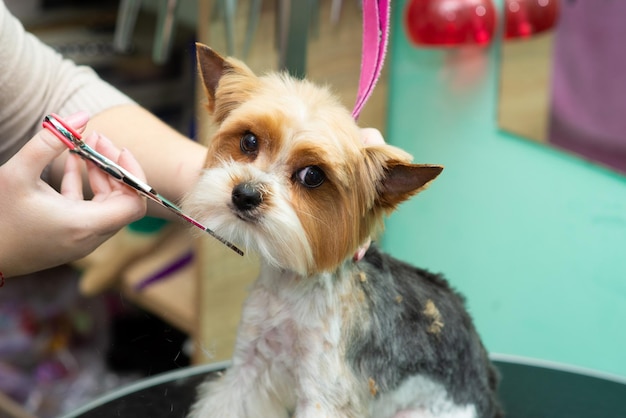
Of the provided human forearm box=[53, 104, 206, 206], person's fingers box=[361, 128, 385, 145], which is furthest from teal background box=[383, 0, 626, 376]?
person's fingers box=[361, 128, 385, 145]

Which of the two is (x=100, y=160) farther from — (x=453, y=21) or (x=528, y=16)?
(x=528, y=16)

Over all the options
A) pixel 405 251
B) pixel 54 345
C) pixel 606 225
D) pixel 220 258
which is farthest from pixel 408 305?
pixel 54 345

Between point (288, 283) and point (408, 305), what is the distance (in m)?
0.12

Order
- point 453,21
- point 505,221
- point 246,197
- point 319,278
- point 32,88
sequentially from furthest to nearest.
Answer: point 505,221 < point 453,21 < point 32,88 < point 319,278 < point 246,197

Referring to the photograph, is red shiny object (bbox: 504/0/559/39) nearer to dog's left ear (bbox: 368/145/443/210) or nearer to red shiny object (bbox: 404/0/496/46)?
red shiny object (bbox: 404/0/496/46)

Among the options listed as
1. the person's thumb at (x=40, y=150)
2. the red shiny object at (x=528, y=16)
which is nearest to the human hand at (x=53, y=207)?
the person's thumb at (x=40, y=150)

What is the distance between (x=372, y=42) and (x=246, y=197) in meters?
0.20

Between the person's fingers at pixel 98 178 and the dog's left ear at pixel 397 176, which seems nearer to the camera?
the dog's left ear at pixel 397 176

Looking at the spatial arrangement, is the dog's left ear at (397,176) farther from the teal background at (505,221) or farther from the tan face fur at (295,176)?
the teal background at (505,221)

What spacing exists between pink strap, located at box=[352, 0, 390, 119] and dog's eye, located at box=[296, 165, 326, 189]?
85mm

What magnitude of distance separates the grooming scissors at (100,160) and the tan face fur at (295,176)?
0.12 feet

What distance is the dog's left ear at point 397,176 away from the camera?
2.31ft

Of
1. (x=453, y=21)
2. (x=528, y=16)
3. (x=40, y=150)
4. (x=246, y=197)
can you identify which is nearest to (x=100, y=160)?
(x=40, y=150)

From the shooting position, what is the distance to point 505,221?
1656 millimetres
